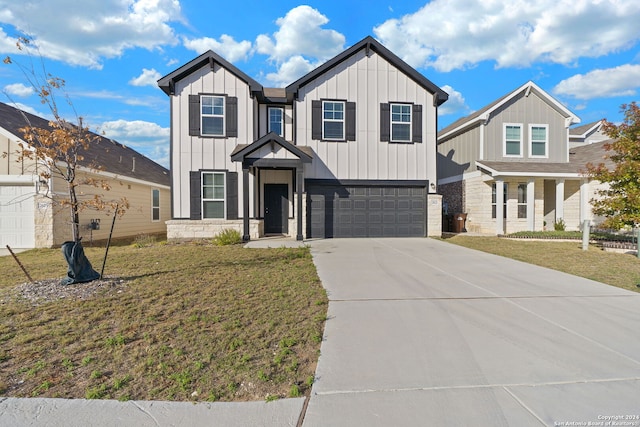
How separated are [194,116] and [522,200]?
15.8 m

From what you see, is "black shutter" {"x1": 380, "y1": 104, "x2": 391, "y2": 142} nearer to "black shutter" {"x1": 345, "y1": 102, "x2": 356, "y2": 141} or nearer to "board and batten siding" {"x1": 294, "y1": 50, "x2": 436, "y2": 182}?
"board and batten siding" {"x1": 294, "y1": 50, "x2": 436, "y2": 182}

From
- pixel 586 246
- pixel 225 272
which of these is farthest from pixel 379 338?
pixel 586 246

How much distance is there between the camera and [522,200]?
54.2ft

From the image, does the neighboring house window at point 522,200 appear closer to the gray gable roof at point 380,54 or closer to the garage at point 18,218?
the gray gable roof at point 380,54

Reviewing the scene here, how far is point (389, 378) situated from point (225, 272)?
4943 mm

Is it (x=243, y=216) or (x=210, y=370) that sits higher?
(x=243, y=216)

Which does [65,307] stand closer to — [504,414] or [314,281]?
[314,281]

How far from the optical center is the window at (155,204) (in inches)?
743

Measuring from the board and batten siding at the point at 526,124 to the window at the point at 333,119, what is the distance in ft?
25.5

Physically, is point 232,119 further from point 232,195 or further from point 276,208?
point 276,208

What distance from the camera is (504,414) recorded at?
2.61 meters

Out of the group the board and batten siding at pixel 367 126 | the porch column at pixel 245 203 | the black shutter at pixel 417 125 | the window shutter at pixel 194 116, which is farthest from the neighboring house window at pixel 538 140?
the window shutter at pixel 194 116

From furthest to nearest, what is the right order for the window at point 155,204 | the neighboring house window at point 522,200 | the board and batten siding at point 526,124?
the window at point 155,204
the board and batten siding at point 526,124
the neighboring house window at point 522,200

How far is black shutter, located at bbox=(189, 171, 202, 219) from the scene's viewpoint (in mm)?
13438
